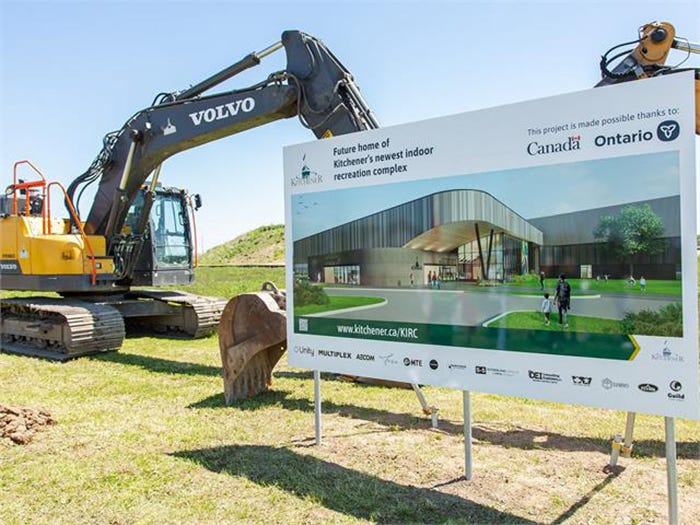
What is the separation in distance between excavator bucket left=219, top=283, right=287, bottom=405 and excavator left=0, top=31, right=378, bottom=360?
8.66 ft

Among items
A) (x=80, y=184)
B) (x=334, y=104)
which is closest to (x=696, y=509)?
(x=334, y=104)

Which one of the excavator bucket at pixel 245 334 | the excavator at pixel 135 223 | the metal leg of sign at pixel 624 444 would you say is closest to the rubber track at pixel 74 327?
the excavator at pixel 135 223

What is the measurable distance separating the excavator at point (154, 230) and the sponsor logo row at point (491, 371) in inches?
60.0

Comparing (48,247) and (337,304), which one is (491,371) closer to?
(337,304)

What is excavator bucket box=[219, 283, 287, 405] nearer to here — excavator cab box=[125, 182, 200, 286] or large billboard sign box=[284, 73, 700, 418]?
large billboard sign box=[284, 73, 700, 418]

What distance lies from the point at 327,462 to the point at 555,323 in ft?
7.12

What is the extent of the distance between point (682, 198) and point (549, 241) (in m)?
0.76

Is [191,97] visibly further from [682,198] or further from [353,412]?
[682,198]

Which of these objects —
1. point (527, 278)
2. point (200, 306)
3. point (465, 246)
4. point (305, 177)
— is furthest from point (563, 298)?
point (200, 306)

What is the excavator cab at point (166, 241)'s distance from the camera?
1187 centimetres

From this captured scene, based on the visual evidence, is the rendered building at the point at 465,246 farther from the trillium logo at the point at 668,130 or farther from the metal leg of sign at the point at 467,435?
the metal leg of sign at the point at 467,435

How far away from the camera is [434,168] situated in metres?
4.17

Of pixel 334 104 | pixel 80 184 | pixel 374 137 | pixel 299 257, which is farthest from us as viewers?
pixel 80 184

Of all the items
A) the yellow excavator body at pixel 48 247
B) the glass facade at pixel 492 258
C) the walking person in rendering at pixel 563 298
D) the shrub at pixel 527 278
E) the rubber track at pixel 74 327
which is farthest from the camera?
the yellow excavator body at pixel 48 247
